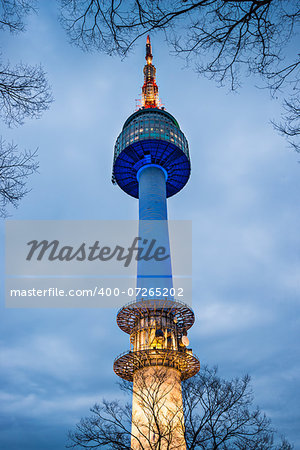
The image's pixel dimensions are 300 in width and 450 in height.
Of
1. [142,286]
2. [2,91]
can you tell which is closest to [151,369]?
[142,286]

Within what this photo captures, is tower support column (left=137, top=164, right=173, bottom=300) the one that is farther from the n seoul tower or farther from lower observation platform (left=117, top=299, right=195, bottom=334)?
lower observation platform (left=117, top=299, right=195, bottom=334)

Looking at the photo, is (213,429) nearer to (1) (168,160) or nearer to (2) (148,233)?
(2) (148,233)

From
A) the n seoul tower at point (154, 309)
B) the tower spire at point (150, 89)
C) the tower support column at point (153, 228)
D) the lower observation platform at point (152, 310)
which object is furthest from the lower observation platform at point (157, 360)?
the tower spire at point (150, 89)

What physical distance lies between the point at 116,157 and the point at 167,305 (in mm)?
29605

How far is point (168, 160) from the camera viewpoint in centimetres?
6053

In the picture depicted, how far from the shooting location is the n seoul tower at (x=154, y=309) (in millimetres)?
32875

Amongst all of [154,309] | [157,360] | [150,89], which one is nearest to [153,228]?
[154,309]

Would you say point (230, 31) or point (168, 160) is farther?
point (168, 160)

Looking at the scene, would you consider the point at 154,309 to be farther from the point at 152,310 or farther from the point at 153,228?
the point at 153,228

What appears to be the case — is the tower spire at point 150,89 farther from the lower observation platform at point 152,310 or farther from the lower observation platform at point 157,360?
the lower observation platform at point 157,360

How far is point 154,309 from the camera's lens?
42.0 metres

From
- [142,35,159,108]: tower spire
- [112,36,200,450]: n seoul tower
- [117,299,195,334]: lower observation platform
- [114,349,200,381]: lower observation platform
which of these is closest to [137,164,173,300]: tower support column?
[112,36,200,450]: n seoul tower

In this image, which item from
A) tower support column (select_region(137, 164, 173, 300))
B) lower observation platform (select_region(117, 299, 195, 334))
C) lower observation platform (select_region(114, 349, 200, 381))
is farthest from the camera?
tower support column (select_region(137, 164, 173, 300))

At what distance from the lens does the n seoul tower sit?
32.9 m
